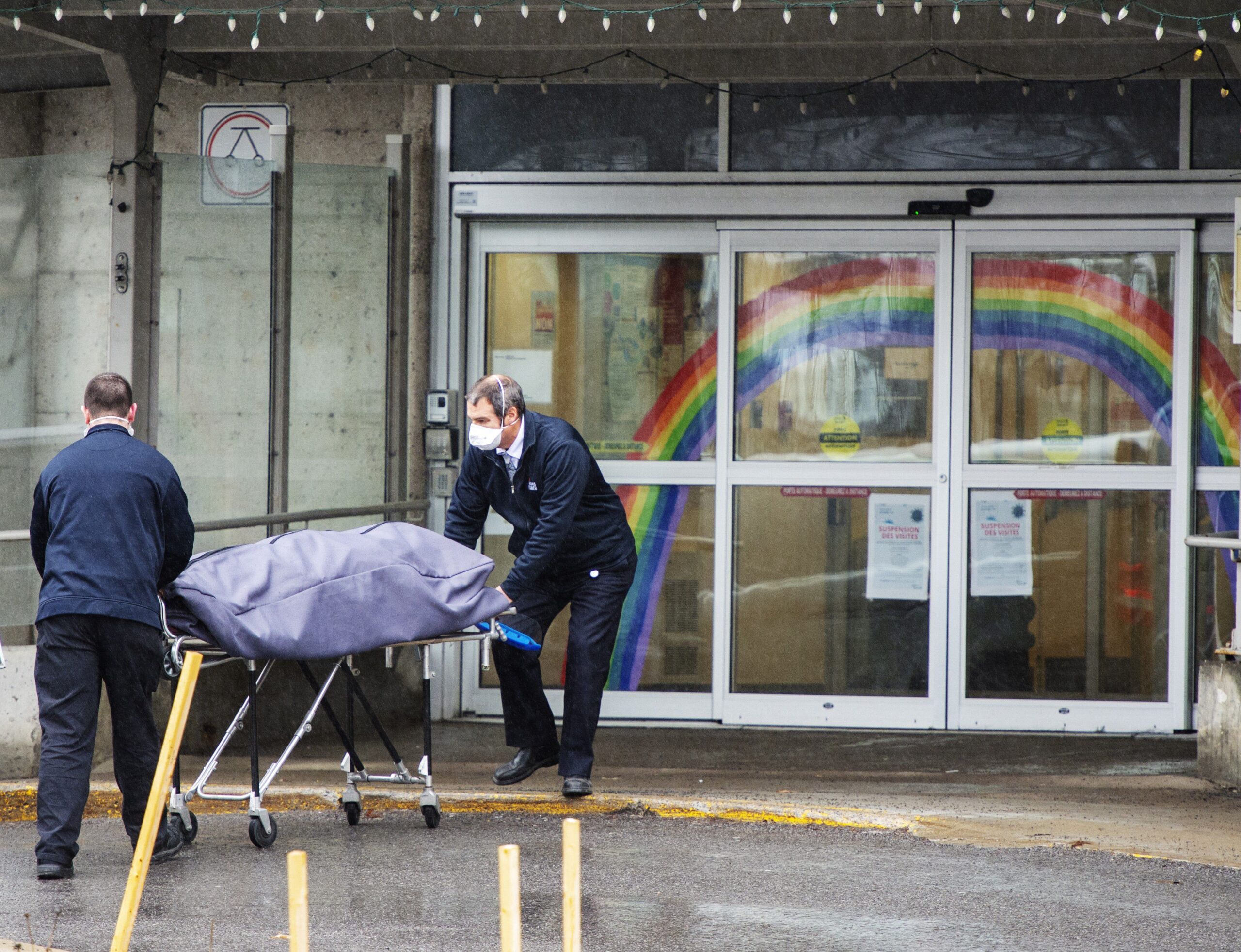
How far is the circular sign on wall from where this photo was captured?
755 cm

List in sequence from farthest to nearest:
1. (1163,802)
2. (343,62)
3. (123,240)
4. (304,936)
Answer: (343,62) < (123,240) < (1163,802) < (304,936)

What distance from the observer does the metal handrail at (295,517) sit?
23.1ft

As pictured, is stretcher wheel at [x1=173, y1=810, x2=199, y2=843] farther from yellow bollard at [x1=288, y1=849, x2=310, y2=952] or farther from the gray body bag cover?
yellow bollard at [x1=288, y1=849, x2=310, y2=952]

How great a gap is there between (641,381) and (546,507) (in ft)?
8.75

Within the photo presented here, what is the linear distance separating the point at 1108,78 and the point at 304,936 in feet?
21.9

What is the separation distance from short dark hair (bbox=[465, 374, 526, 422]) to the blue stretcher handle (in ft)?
2.71

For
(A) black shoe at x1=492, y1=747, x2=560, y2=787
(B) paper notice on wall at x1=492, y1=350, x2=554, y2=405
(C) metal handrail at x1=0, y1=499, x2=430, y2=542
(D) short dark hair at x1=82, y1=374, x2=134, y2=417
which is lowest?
(A) black shoe at x1=492, y1=747, x2=560, y2=787

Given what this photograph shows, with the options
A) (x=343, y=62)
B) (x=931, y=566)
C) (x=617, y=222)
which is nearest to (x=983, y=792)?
(x=931, y=566)

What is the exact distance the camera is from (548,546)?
6.20 meters

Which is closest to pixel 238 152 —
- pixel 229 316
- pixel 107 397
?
pixel 229 316

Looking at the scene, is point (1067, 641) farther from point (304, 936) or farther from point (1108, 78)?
point (304, 936)

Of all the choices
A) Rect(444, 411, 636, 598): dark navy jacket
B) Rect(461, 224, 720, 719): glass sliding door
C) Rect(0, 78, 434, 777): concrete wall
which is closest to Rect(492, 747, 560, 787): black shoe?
Rect(444, 411, 636, 598): dark navy jacket

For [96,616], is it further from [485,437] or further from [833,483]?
[833,483]

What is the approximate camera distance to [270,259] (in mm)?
7859
